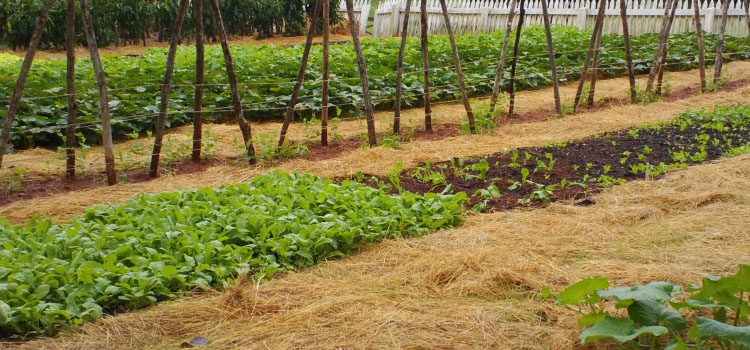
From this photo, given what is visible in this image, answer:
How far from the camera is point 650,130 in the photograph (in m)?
9.38

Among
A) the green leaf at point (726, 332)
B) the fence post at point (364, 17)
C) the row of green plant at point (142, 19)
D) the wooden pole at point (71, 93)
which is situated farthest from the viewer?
the fence post at point (364, 17)

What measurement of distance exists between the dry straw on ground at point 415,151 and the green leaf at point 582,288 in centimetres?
413

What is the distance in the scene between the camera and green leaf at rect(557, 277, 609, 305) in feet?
11.5

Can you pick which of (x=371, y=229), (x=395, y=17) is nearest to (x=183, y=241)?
(x=371, y=229)

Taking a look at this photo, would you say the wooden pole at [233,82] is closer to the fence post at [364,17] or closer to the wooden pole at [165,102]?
the wooden pole at [165,102]

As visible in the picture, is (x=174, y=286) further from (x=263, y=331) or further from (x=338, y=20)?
(x=338, y=20)

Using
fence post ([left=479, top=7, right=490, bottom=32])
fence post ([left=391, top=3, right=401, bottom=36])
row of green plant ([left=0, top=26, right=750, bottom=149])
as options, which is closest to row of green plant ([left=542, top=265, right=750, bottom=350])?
row of green plant ([left=0, top=26, right=750, bottom=149])

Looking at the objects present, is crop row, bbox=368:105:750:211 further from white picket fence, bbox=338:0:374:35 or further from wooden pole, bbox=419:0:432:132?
white picket fence, bbox=338:0:374:35

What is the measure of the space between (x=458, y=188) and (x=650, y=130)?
3.73 metres

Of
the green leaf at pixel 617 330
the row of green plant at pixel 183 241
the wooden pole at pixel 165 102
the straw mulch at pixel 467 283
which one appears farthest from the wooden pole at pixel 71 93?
the green leaf at pixel 617 330

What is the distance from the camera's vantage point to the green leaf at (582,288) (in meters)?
3.51

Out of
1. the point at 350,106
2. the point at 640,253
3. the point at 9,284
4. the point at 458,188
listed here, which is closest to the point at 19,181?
the point at 9,284

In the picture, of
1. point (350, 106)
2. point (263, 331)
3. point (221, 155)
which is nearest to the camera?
point (263, 331)

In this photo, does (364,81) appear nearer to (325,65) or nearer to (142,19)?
(325,65)
